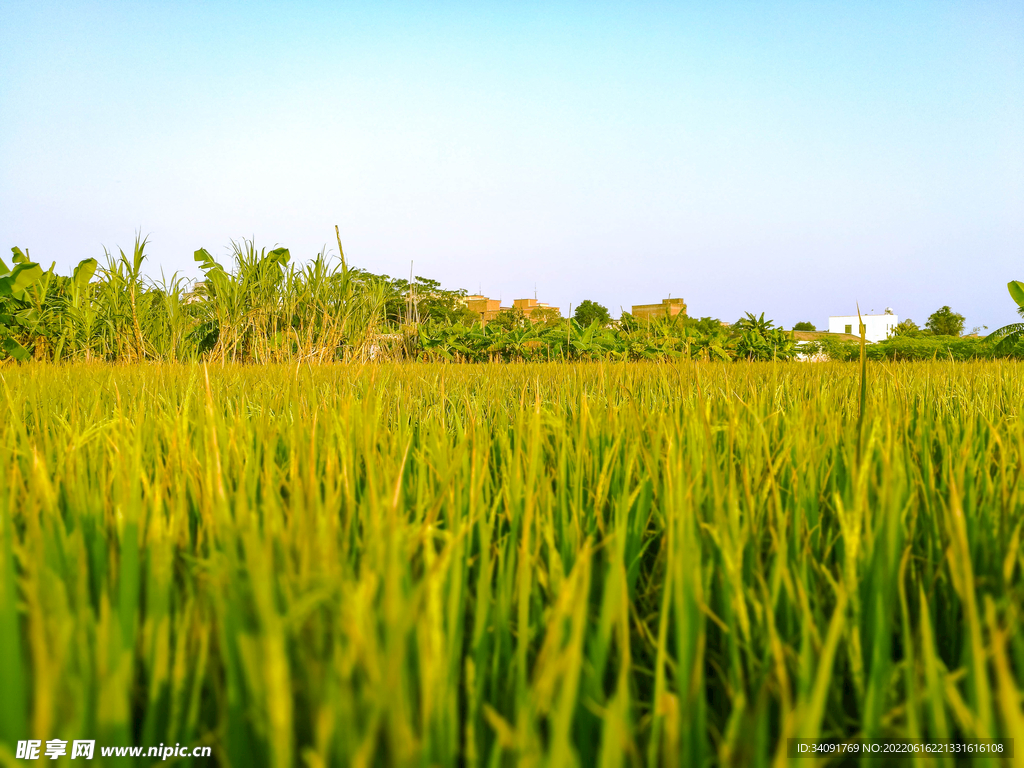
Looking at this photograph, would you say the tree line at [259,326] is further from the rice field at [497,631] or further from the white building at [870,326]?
the rice field at [497,631]

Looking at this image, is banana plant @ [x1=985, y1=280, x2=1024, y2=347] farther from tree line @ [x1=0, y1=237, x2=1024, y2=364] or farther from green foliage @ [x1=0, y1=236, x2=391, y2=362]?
green foliage @ [x1=0, y1=236, x2=391, y2=362]

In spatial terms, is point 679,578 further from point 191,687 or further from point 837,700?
point 191,687

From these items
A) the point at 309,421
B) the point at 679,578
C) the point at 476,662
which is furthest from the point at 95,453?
the point at 679,578

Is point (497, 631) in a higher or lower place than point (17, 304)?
lower

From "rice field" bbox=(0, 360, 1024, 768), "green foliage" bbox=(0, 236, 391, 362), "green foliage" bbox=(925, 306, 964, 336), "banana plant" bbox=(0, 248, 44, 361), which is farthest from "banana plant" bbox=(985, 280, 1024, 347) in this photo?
"green foliage" bbox=(925, 306, 964, 336)

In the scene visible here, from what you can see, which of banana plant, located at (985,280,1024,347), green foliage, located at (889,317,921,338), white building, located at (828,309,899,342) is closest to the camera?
white building, located at (828,309,899,342)

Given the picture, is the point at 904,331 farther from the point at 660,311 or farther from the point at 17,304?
the point at 17,304

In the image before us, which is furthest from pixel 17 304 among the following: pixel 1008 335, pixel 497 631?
pixel 1008 335

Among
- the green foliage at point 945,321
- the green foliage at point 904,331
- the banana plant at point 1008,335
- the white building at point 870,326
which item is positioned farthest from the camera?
the green foliage at point 945,321

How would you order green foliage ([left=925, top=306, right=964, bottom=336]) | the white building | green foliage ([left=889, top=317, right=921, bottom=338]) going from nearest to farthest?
the white building → green foliage ([left=889, top=317, right=921, bottom=338]) → green foliage ([left=925, top=306, right=964, bottom=336])

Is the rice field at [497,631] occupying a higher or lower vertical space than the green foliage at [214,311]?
lower

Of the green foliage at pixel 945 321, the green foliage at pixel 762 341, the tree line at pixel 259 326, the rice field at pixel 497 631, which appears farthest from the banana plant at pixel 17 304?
the green foliage at pixel 945 321

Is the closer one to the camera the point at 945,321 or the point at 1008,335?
the point at 1008,335

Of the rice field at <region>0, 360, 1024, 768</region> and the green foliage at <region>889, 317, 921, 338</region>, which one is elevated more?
the green foliage at <region>889, 317, 921, 338</region>
